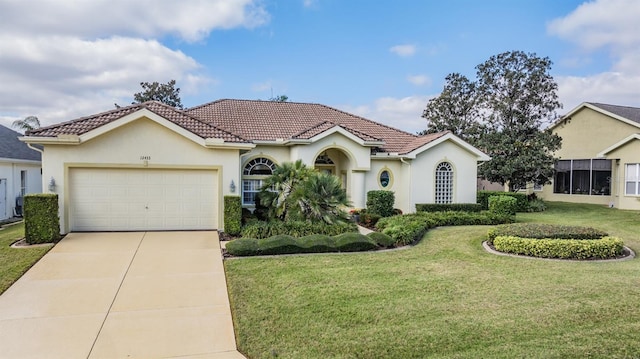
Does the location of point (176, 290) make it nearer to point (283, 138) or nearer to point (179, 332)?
point (179, 332)

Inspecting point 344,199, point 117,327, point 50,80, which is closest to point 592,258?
point 344,199

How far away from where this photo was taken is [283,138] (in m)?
20.3

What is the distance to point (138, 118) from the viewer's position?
14.9 m

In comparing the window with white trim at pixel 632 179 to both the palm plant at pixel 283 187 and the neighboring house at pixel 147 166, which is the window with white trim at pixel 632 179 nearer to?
the neighboring house at pixel 147 166

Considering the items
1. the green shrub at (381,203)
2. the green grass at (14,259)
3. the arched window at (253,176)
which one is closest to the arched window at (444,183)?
the green shrub at (381,203)

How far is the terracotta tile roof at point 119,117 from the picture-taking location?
1455 cm

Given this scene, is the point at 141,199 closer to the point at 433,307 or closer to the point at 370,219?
the point at 370,219

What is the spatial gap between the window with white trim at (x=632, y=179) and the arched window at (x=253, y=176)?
69.8 ft

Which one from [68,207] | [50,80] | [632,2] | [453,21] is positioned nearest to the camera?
[68,207]

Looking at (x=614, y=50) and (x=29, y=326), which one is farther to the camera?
(x=614, y=50)

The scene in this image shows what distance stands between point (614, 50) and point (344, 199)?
19216 millimetres

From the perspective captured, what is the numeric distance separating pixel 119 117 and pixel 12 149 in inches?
484

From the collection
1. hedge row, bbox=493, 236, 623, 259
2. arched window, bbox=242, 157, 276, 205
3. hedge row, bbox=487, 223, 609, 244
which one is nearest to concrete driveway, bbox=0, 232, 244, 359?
arched window, bbox=242, 157, 276, 205

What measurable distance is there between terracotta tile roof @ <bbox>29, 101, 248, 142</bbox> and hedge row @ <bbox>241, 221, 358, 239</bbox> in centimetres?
392
